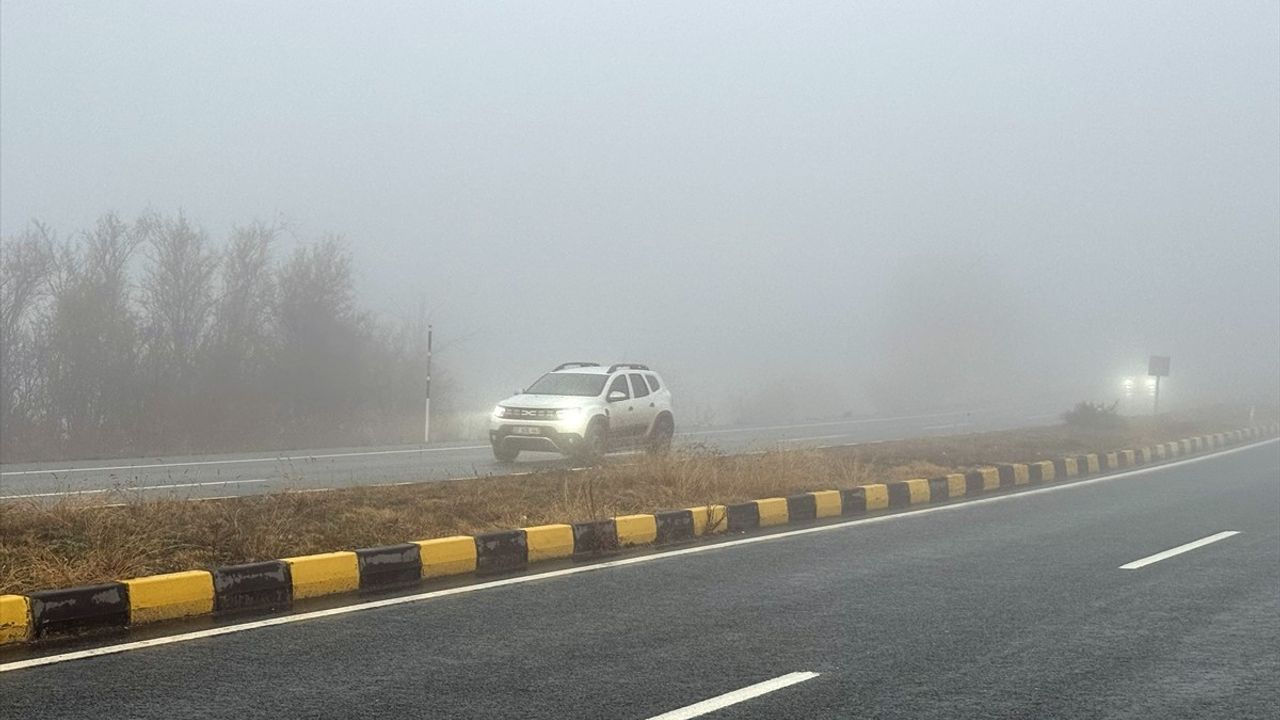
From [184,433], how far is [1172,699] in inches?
828

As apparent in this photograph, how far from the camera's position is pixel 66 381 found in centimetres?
2184

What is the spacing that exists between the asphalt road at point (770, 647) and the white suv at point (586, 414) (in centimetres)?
791

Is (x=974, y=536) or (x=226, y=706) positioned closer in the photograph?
(x=226, y=706)

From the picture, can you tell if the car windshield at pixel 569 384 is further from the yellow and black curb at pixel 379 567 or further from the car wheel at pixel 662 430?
the yellow and black curb at pixel 379 567

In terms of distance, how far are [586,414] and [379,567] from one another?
9.75m

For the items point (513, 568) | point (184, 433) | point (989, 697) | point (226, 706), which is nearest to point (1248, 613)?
point (989, 697)

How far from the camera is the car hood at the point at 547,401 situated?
1770 centimetres

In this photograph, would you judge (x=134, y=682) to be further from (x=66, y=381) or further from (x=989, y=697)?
(x=66, y=381)

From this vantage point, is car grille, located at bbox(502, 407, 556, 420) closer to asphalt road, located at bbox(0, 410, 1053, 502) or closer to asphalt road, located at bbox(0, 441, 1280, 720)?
asphalt road, located at bbox(0, 410, 1053, 502)

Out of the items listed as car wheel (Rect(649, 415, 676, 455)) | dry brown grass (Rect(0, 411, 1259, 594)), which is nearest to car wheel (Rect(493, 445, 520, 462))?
car wheel (Rect(649, 415, 676, 455))

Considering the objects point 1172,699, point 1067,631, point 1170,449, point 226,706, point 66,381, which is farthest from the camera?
point 1170,449

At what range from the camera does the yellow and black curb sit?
20.5 feet

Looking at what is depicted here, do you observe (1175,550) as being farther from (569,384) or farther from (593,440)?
(569,384)

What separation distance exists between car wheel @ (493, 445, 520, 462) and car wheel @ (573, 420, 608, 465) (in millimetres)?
1093
